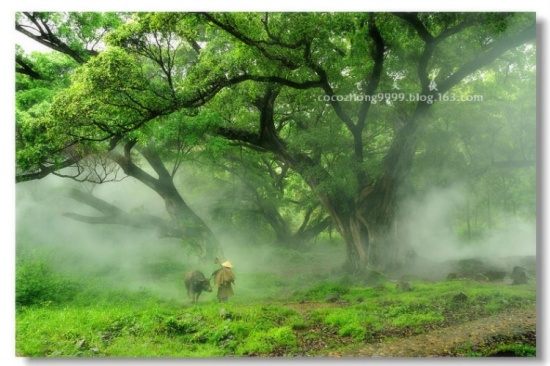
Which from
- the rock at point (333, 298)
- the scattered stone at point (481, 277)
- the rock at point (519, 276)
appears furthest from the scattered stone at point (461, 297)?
the rock at point (333, 298)

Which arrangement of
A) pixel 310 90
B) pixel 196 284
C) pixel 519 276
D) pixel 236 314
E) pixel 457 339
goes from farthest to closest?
1. pixel 310 90
2. pixel 196 284
3. pixel 519 276
4. pixel 236 314
5. pixel 457 339

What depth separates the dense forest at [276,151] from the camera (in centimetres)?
598

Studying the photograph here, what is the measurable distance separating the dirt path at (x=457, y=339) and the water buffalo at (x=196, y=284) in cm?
218

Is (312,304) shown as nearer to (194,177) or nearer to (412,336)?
(412,336)

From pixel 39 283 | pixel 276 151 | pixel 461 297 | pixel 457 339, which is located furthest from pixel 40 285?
pixel 461 297

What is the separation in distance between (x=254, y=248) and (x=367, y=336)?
2340 mm

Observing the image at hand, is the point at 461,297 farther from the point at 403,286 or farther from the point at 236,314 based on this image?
the point at 236,314

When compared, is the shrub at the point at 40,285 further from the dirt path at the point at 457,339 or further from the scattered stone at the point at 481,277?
the scattered stone at the point at 481,277

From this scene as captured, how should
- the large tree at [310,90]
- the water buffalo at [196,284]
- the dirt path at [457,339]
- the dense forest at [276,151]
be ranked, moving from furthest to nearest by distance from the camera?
the water buffalo at [196,284] → the dense forest at [276,151] → the large tree at [310,90] → the dirt path at [457,339]

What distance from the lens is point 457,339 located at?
5.54 meters

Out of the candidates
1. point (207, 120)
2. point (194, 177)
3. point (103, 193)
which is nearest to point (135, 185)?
point (103, 193)

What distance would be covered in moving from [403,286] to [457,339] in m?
1.06

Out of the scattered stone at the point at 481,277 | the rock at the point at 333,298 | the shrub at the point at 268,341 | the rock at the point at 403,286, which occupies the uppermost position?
the scattered stone at the point at 481,277

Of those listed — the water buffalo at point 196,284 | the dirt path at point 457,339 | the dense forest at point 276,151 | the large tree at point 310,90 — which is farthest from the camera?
the water buffalo at point 196,284
